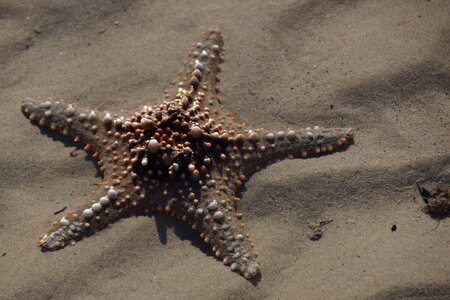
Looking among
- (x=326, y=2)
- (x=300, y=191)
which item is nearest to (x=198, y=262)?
(x=300, y=191)

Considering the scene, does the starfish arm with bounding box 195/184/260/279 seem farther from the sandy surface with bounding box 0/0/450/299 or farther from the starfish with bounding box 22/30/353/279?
the sandy surface with bounding box 0/0/450/299

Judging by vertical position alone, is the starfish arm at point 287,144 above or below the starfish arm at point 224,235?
above

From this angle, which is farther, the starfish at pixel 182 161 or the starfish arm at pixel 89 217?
the starfish arm at pixel 89 217

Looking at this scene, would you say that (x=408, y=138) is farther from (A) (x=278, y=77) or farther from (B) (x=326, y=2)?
(B) (x=326, y=2)

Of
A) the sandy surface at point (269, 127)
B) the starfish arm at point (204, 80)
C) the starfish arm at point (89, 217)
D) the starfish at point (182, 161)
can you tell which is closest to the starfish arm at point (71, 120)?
the starfish at point (182, 161)

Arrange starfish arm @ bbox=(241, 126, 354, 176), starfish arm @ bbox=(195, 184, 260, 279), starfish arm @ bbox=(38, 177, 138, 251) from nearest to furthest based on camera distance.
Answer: starfish arm @ bbox=(195, 184, 260, 279)
starfish arm @ bbox=(38, 177, 138, 251)
starfish arm @ bbox=(241, 126, 354, 176)

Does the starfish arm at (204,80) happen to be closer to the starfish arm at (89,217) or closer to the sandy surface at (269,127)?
the sandy surface at (269,127)

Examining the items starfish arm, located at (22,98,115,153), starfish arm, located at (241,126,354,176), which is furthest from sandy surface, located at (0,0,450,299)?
starfish arm, located at (22,98,115,153)
